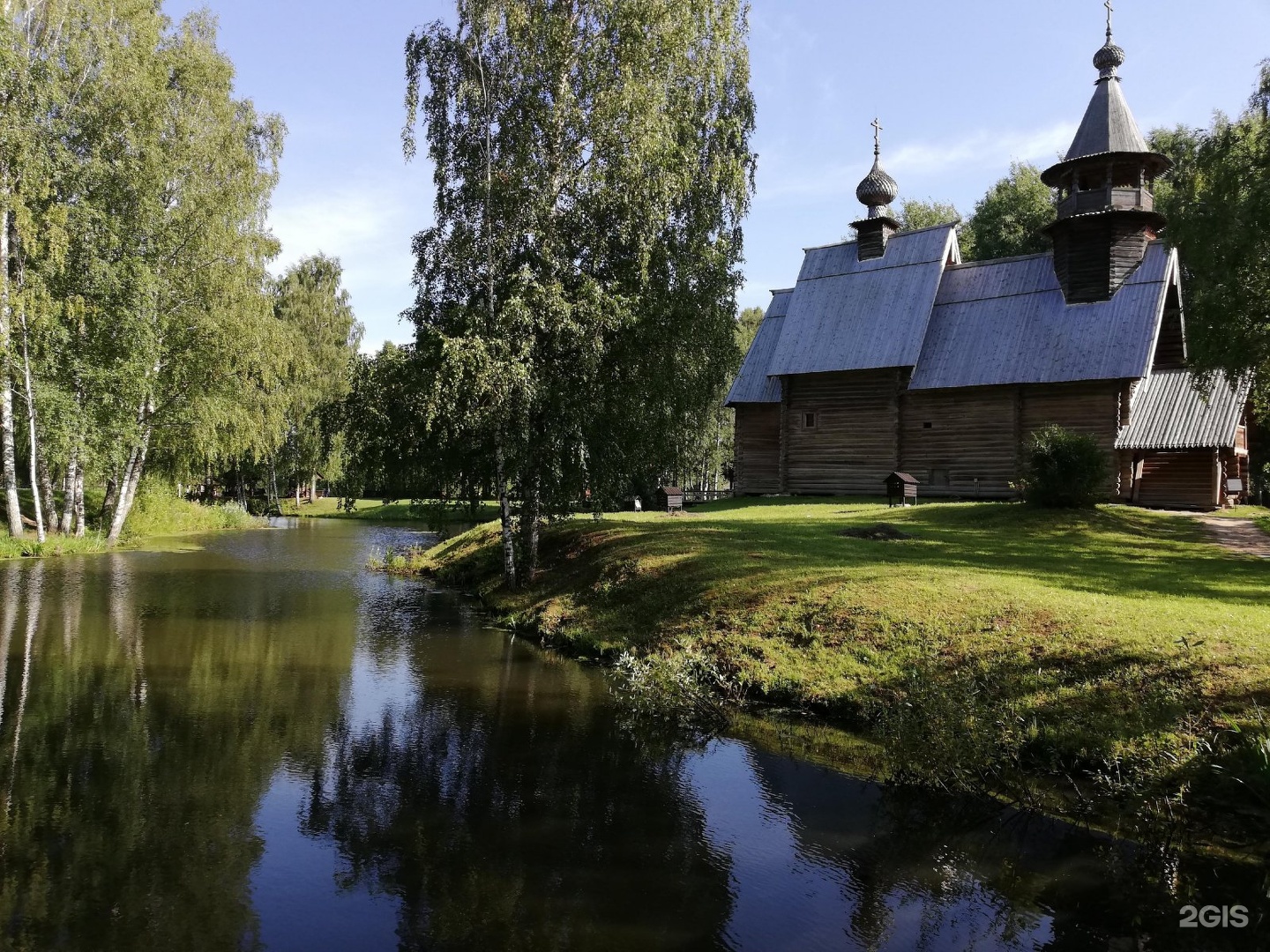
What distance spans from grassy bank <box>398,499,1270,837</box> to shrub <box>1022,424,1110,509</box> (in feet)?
3.87

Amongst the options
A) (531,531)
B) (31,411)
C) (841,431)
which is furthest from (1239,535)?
(31,411)

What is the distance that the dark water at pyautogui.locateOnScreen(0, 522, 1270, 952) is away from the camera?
6.17m

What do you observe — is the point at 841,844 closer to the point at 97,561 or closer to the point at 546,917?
the point at 546,917

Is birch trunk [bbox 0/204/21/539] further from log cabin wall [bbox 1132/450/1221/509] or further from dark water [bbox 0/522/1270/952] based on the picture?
log cabin wall [bbox 1132/450/1221/509]

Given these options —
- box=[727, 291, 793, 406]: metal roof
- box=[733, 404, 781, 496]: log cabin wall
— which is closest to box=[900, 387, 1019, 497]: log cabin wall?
box=[733, 404, 781, 496]: log cabin wall

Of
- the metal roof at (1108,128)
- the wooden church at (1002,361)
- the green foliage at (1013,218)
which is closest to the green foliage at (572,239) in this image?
the wooden church at (1002,361)

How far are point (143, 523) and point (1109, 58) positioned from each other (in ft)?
144

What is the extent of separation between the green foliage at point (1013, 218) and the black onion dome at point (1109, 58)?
15731mm

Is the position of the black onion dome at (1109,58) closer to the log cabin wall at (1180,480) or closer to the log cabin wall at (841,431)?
the log cabin wall at (841,431)

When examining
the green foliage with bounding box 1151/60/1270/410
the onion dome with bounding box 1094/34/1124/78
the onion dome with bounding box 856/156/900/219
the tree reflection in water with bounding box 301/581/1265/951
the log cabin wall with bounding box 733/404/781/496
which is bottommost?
the tree reflection in water with bounding box 301/581/1265/951

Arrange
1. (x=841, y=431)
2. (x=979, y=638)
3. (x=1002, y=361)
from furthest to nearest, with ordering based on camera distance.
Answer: (x=841, y=431) → (x=1002, y=361) → (x=979, y=638)

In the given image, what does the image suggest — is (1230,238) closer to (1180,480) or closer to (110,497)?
(1180,480)

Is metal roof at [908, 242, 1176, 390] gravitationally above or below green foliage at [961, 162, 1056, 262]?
below

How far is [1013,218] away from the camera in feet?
160
